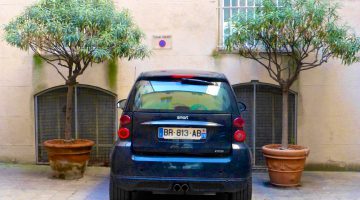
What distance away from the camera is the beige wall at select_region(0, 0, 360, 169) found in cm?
841

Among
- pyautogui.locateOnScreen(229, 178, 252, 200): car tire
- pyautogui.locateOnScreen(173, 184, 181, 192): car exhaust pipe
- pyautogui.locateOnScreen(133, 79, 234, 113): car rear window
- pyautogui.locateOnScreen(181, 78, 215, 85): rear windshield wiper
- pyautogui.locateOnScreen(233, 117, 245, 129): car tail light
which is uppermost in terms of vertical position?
pyautogui.locateOnScreen(181, 78, 215, 85): rear windshield wiper

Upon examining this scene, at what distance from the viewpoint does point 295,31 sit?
7.10 meters

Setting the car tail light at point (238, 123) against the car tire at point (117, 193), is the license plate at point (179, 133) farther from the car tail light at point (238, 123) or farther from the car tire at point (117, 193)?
the car tire at point (117, 193)

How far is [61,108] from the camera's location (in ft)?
28.7

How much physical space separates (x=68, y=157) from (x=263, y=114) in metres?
3.49

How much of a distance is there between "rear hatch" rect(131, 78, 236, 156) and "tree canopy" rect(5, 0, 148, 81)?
1783 mm

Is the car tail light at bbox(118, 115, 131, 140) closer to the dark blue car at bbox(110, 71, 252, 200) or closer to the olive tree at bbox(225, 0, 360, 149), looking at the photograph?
the dark blue car at bbox(110, 71, 252, 200)

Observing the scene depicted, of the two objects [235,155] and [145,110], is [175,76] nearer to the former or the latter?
[145,110]

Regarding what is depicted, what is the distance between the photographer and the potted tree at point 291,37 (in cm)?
698

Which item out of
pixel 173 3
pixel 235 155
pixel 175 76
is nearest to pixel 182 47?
pixel 173 3

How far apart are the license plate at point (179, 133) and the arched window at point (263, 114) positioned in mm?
3312

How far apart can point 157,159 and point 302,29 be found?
3.14 metres

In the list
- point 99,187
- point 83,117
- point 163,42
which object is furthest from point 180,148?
point 83,117

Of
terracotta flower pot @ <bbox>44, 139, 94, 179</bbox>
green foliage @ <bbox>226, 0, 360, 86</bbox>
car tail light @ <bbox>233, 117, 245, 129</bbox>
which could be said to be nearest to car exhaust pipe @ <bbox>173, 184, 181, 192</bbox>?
car tail light @ <bbox>233, 117, 245, 129</bbox>
